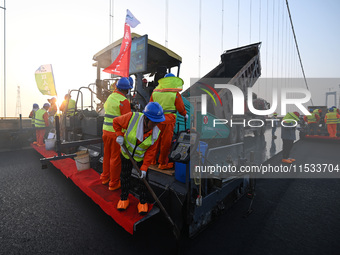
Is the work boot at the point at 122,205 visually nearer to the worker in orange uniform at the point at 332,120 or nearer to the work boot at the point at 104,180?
the work boot at the point at 104,180

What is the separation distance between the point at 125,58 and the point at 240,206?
11.8ft

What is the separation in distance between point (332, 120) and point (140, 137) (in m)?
11.8

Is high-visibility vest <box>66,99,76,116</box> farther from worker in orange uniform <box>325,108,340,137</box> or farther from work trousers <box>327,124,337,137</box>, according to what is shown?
work trousers <box>327,124,337,137</box>

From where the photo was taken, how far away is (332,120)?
973cm

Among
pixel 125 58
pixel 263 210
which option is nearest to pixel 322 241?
pixel 263 210

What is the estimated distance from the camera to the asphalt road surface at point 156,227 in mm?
2117

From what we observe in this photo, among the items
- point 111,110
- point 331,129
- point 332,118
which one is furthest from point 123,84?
point 331,129

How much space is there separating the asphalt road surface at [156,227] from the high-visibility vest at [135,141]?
849 mm

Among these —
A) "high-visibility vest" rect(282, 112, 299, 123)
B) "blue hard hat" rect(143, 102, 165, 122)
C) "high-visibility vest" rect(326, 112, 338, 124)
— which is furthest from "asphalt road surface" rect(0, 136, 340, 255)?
"high-visibility vest" rect(326, 112, 338, 124)

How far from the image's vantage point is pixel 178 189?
2.25 m

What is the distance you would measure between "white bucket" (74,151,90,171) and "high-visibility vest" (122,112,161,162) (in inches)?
70.3

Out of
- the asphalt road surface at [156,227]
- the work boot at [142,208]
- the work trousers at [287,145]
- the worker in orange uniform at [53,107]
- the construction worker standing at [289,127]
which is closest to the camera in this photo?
the asphalt road surface at [156,227]

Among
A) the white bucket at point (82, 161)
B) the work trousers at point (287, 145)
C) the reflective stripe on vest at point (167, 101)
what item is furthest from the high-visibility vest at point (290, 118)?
the white bucket at point (82, 161)

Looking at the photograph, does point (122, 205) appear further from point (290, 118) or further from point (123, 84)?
point (290, 118)
